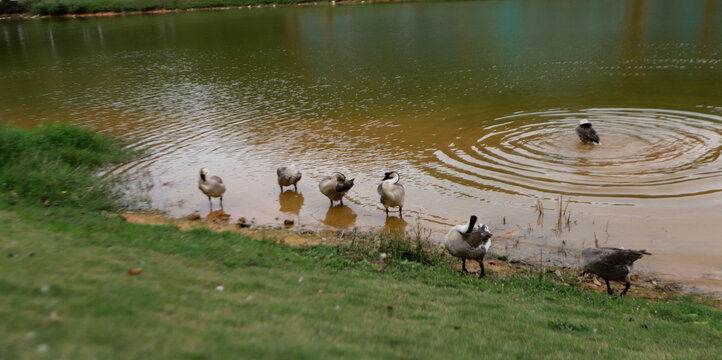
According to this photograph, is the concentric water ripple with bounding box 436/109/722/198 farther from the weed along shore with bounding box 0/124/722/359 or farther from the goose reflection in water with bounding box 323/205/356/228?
the weed along shore with bounding box 0/124/722/359

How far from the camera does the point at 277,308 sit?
6457 mm

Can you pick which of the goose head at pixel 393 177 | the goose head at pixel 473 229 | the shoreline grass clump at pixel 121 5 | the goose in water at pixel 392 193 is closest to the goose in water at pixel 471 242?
the goose head at pixel 473 229

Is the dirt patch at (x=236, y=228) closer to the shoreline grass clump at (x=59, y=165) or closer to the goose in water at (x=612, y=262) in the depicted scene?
the shoreline grass clump at (x=59, y=165)

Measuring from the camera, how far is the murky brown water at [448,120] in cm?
1337

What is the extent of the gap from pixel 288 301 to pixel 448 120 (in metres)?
16.2

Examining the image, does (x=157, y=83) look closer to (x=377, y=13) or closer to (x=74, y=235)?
(x=74, y=235)

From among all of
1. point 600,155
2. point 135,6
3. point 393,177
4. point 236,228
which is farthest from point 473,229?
point 135,6

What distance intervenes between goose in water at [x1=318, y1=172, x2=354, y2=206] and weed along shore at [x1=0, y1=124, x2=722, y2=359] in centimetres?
191

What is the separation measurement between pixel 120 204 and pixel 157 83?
21957 millimetres

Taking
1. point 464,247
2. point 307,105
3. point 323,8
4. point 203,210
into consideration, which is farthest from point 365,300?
point 323,8

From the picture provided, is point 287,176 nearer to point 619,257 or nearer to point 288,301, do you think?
point 288,301

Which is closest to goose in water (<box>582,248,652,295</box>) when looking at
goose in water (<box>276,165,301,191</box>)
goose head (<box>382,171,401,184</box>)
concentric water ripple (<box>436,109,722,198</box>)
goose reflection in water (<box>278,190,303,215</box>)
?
concentric water ripple (<box>436,109,722,198</box>)

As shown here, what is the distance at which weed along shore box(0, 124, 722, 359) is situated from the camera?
16.8 feet

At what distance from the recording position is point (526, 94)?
2575cm
